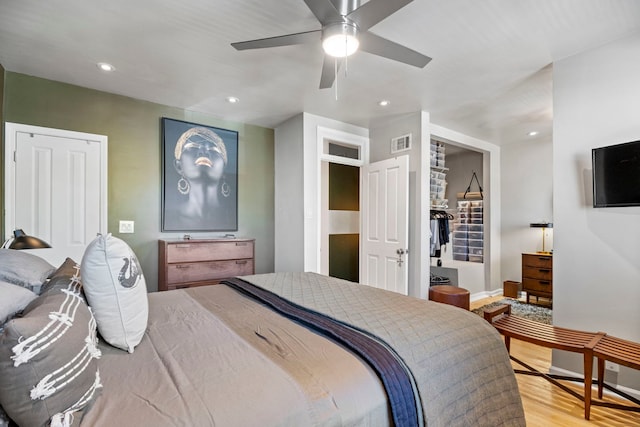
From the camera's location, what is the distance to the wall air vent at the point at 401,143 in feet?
12.6

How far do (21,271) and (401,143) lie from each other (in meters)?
3.66

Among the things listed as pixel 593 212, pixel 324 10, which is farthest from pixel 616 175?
pixel 324 10

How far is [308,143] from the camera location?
12.5ft

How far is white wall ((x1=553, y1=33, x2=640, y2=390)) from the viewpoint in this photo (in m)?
2.16

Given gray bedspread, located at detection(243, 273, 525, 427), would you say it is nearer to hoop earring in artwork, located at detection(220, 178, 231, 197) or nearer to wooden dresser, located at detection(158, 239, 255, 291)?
wooden dresser, located at detection(158, 239, 255, 291)

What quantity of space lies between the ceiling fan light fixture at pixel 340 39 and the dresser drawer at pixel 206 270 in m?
2.55

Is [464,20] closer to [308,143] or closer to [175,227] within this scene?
[308,143]

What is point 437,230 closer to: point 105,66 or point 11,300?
point 105,66

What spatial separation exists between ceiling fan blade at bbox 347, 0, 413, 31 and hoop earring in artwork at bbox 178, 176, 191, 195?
8.89ft

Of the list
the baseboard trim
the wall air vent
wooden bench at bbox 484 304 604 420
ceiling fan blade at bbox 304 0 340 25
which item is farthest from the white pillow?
the baseboard trim

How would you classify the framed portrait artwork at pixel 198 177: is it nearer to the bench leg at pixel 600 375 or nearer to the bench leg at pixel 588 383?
the bench leg at pixel 588 383

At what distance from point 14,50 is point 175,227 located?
1.98 metres

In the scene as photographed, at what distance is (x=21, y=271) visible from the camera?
1297 millimetres

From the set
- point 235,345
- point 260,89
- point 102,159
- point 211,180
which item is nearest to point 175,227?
point 211,180
